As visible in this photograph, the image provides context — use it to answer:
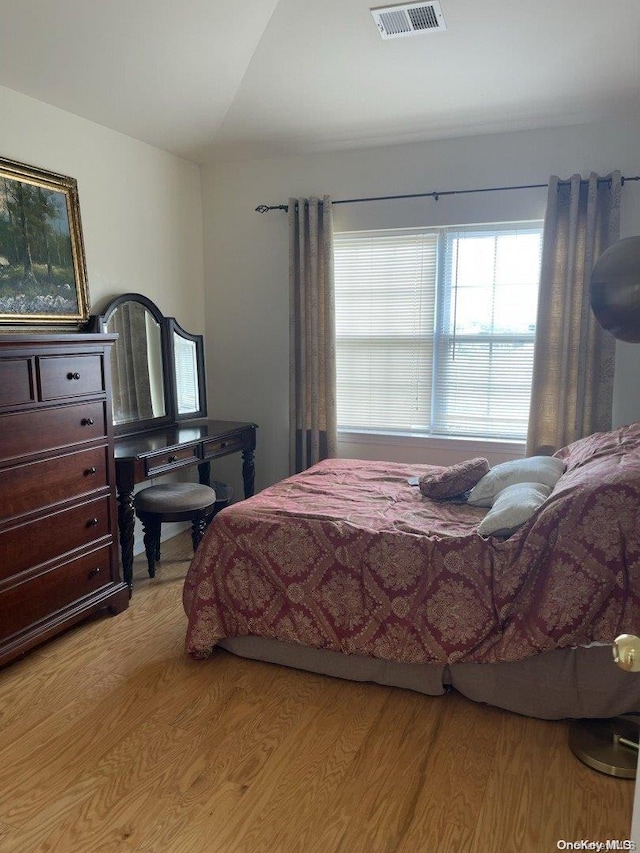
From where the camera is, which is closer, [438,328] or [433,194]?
[433,194]

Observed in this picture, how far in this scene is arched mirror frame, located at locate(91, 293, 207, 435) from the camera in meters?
3.61

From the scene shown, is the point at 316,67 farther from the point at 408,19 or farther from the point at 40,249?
the point at 40,249

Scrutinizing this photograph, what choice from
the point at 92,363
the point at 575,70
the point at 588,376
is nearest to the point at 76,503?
the point at 92,363

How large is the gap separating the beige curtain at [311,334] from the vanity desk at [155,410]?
1.24 ft

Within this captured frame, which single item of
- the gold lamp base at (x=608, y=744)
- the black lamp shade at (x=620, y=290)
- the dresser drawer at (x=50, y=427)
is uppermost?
the black lamp shade at (x=620, y=290)

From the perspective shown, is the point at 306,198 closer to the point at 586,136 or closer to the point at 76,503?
the point at 586,136

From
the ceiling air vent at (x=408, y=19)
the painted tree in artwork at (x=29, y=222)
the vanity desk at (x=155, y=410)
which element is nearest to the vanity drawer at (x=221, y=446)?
the vanity desk at (x=155, y=410)

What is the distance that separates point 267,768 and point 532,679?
0.97 meters

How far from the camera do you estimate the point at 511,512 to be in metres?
2.31

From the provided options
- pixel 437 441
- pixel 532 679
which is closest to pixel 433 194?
pixel 437 441

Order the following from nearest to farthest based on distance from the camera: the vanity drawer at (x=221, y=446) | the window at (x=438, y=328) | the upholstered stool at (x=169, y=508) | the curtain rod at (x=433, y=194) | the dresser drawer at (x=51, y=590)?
the dresser drawer at (x=51, y=590) < the upholstered stool at (x=169, y=508) < the curtain rod at (x=433, y=194) < the vanity drawer at (x=221, y=446) < the window at (x=438, y=328)

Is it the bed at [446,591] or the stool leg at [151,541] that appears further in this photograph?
the stool leg at [151,541]

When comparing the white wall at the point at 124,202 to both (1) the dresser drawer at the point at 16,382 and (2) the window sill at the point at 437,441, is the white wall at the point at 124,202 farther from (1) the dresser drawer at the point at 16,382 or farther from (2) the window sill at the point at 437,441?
(2) the window sill at the point at 437,441

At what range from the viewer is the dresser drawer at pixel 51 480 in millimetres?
2484
